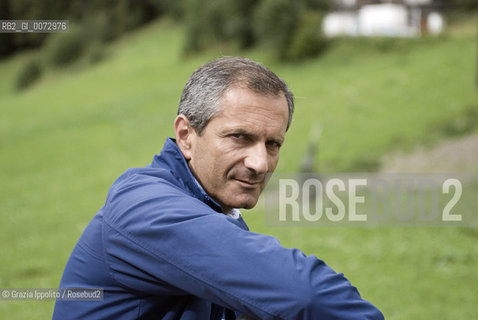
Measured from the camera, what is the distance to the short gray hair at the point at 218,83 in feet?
7.03

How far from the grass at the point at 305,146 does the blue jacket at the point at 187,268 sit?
2384mm

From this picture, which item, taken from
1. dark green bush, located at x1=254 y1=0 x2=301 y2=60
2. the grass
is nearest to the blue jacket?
the grass

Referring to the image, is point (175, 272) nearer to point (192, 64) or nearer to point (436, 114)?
point (436, 114)

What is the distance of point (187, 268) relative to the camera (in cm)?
168

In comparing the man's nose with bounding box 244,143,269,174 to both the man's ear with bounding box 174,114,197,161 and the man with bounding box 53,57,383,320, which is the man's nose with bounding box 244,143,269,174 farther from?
the man's ear with bounding box 174,114,197,161

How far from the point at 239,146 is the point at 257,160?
0.28 ft

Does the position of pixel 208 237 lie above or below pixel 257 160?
below

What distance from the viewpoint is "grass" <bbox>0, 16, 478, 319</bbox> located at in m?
10.5

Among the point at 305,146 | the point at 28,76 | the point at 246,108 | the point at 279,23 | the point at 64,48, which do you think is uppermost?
the point at 64,48

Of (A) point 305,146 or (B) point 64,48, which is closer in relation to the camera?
(A) point 305,146

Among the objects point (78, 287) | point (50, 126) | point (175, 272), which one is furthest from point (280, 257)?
point (50, 126)

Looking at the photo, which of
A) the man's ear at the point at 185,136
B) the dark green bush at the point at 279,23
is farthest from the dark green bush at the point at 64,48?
the man's ear at the point at 185,136

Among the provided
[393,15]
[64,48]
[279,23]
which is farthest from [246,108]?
[64,48]

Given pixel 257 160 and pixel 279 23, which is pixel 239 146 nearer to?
pixel 257 160
